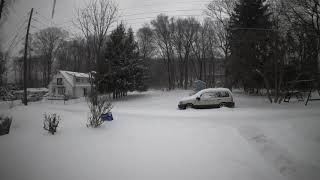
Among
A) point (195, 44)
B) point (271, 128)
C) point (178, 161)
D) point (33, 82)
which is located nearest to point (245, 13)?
point (195, 44)

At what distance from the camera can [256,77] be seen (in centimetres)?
2300

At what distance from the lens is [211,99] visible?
1477 centimetres

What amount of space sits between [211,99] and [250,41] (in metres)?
8.40

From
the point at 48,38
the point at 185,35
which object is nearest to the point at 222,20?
the point at 185,35

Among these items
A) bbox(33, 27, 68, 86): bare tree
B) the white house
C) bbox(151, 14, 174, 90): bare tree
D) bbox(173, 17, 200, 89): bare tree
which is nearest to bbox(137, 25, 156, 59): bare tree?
bbox(151, 14, 174, 90): bare tree

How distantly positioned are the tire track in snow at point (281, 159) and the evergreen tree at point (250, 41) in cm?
1387

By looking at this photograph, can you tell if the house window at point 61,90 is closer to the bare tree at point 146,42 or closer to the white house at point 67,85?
the white house at point 67,85

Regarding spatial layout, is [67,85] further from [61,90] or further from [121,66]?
[121,66]

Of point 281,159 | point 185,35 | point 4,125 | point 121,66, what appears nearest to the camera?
point 281,159

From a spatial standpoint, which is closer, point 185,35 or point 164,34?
point 185,35

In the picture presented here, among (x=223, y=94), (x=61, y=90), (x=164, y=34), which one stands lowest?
(x=223, y=94)

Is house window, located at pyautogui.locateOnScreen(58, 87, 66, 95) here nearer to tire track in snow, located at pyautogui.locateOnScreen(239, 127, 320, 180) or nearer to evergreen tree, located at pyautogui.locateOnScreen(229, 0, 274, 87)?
evergreen tree, located at pyautogui.locateOnScreen(229, 0, 274, 87)

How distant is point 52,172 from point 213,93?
1293 centimetres

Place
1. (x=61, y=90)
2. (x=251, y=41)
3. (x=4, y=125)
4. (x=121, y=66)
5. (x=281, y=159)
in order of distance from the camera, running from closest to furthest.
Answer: (x=281, y=159) < (x=4, y=125) < (x=251, y=41) < (x=121, y=66) < (x=61, y=90)
